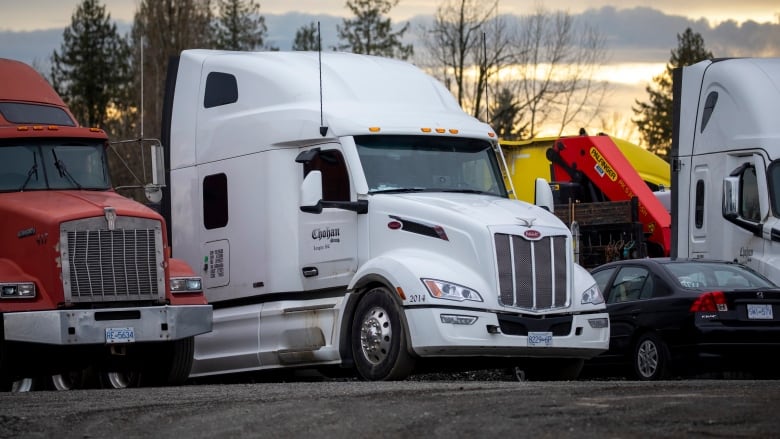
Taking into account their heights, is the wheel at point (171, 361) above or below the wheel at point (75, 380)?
above

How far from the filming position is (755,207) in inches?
715

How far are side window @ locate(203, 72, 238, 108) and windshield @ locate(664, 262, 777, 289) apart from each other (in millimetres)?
5641

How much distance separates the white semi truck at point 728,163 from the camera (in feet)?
58.9

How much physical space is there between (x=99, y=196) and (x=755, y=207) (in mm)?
8518

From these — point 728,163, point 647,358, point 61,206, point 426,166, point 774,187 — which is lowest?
point 647,358

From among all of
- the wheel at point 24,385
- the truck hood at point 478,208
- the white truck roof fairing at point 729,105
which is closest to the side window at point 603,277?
the white truck roof fairing at point 729,105

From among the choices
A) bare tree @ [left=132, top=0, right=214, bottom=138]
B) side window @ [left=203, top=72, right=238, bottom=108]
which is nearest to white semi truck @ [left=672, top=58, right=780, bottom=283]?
side window @ [left=203, top=72, right=238, bottom=108]

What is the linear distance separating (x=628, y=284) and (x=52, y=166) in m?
7.09

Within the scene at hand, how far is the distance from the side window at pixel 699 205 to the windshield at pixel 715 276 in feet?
6.96

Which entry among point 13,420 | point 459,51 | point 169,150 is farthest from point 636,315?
point 459,51

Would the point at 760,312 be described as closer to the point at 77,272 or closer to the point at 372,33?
the point at 77,272

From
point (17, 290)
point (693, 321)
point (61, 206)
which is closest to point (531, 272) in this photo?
point (693, 321)

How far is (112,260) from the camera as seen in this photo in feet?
46.9

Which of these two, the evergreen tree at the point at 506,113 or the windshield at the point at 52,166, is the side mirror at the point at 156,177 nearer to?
the windshield at the point at 52,166
